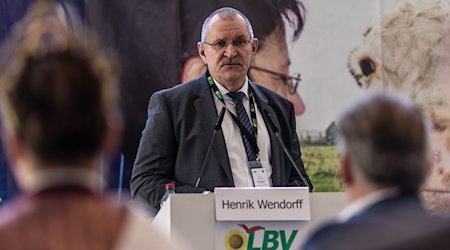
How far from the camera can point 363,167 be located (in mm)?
1925

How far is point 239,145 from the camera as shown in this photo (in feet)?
15.0

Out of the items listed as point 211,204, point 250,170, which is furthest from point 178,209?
point 250,170

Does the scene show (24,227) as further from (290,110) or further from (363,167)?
(290,110)

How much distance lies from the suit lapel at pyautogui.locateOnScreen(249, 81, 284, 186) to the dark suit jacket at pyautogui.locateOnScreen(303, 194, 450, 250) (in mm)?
2651

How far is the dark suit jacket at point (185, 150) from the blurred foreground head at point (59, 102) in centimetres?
266

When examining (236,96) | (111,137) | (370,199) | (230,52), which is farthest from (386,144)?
(230,52)

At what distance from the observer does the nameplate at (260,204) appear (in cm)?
388

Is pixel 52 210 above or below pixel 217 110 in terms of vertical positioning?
below

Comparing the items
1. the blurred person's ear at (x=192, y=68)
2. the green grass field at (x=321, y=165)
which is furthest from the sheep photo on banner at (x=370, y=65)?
the blurred person's ear at (x=192, y=68)

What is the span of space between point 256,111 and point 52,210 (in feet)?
10.2

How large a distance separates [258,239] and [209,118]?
0.86 m

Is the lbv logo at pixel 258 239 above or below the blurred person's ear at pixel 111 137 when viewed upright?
above

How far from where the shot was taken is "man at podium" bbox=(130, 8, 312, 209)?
446cm

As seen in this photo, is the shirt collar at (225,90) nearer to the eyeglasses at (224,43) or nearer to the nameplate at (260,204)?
the eyeglasses at (224,43)
